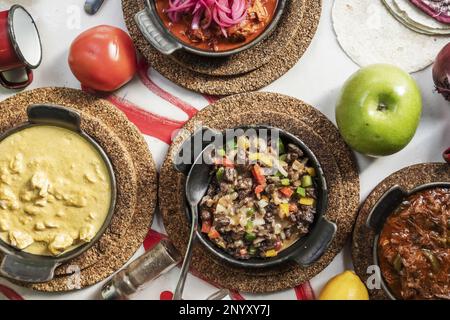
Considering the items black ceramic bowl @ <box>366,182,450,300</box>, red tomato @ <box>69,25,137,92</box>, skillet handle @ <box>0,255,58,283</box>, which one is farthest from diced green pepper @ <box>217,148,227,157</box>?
skillet handle @ <box>0,255,58,283</box>

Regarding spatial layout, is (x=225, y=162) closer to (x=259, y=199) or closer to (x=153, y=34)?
(x=259, y=199)

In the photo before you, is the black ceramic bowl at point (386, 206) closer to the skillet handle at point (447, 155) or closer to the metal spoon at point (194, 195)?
the skillet handle at point (447, 155)

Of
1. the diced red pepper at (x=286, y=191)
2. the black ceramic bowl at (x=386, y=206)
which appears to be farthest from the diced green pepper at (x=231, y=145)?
the black ceramic bowl at (x=386, y=206)

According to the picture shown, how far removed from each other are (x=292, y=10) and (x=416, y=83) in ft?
1.86

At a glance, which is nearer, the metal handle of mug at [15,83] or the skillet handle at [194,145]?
the skillet handle at [194,145]

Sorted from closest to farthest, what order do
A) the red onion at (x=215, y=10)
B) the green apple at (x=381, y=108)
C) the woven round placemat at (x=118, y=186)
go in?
the green apple at (x=381, y=108) < the red onion at (x=215, y=10) < the woven round placemat at (x=118, y=186)

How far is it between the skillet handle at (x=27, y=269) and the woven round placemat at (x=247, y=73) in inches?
33.9

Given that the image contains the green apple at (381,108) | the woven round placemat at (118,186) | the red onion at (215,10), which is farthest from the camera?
the woven round placemat at (118,186)

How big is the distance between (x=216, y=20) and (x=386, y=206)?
0.92m

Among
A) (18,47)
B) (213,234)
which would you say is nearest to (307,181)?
(213,234)

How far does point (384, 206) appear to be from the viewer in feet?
7.01

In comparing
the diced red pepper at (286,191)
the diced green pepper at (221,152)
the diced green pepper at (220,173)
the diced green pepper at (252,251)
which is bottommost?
the diced green pepper at (252,251)

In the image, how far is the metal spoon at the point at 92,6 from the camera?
7.70 feet

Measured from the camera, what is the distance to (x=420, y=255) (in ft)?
7.06
